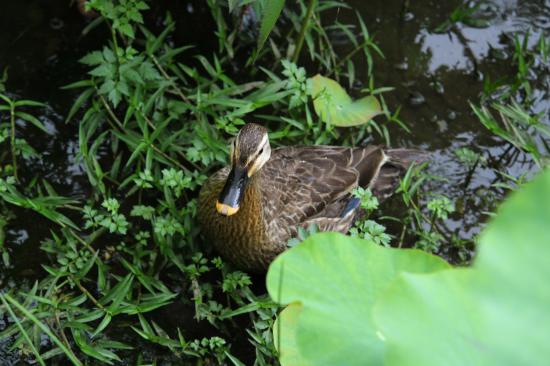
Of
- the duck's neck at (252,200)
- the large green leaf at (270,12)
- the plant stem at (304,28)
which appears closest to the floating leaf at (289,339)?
the duck's neck at (252,200)

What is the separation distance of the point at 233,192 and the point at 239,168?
10 centimetres

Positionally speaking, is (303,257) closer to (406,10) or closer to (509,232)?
(509,232)

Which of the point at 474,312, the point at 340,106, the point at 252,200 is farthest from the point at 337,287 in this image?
the point at 340,106

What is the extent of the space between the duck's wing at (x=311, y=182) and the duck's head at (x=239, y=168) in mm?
273

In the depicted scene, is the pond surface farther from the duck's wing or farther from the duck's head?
the duck's head

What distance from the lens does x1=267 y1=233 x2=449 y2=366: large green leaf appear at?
6.61ft

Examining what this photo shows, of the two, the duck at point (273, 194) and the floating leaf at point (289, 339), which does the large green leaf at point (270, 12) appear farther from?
the floating leaf at point (289, 339)

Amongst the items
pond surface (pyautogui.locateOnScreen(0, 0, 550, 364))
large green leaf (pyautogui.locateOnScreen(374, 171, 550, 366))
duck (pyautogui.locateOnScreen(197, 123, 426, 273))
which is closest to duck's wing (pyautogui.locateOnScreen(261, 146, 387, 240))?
duck (pyautogui.locateOnScreen(197, 123, 426, 273))

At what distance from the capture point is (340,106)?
4164mm

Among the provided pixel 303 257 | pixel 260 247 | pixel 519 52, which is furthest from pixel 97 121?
pixel 519 52

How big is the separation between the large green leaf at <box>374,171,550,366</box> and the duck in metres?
1.72

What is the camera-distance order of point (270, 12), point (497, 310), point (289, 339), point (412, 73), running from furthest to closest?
1. point (412, 73)
2. point (270, 12)
3. point (289, 339)
4. point (497, 310)

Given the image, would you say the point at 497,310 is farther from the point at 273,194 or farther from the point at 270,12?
the point at 273,194

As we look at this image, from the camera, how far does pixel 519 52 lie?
455 centimetres
